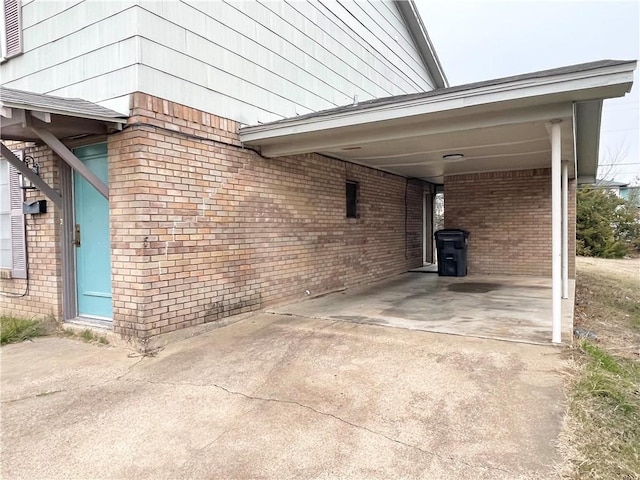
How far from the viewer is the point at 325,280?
24.6ft

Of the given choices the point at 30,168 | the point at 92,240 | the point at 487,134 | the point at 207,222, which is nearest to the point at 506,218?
the point at 487,134

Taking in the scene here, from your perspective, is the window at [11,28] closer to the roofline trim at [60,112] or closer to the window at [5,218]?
the window at [5,218]

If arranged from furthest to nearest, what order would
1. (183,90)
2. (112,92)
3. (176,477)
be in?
(183,90) → (112,92) → (176,477)

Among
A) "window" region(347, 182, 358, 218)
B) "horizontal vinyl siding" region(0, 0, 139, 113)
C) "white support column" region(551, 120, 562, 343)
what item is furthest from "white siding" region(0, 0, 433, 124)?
"white support column" region(551, 120, 562, 343)

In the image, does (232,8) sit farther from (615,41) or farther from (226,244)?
(615,41)

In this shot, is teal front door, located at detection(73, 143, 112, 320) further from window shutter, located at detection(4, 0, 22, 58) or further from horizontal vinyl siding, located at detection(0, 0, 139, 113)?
window shutter, located at detection(4, 0, 22, 58)

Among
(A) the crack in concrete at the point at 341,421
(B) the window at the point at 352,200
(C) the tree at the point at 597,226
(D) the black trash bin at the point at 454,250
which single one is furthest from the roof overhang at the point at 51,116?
(C) the tree at the point at 597,226

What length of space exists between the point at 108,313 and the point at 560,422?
15.8 ft

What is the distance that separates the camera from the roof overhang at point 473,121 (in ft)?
11.9

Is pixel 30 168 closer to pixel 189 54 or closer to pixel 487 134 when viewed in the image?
pixel 189 54

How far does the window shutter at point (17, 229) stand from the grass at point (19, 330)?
2.12ft

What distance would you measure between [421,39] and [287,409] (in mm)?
12434

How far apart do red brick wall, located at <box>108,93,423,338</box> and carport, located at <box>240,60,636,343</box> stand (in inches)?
23.7

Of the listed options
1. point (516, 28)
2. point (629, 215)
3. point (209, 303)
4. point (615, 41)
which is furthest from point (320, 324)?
point (615, 41)
